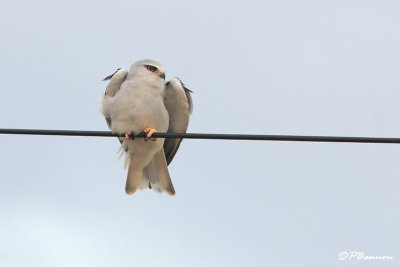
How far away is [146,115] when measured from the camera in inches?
323

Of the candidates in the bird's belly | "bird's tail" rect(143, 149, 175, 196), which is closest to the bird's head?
the bird's belly

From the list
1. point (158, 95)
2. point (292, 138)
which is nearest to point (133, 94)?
point (158, 95)

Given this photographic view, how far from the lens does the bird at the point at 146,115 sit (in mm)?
8211

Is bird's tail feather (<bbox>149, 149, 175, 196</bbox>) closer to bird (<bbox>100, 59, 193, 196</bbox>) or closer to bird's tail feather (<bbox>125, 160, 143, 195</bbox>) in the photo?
bird (<bbox>100, 59, 193, 196</bbox>)

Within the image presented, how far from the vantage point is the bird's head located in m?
8.40

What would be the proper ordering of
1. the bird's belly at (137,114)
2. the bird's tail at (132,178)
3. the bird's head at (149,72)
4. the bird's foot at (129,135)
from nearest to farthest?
the bird's belly at (137,114)
the bird's foot at (129,135)
the bird's head at (149,72)
the bird's tail at (132,178)

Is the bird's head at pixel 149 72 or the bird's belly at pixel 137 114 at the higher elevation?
the bird's head at pixel 149 72

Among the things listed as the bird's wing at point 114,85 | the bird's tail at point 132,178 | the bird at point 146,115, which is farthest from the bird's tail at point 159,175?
the bird's wing at point 114,85

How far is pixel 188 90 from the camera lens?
864 centimetres

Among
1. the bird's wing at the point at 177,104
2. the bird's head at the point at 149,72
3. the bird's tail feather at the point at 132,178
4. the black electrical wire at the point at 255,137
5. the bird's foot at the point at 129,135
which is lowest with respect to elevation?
the black electrical wire at the point at 255,137

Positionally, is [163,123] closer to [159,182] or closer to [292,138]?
[159,182]

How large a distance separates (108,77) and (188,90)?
0.99 m

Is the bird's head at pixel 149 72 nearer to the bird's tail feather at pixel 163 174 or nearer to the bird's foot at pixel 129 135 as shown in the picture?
the bird's foot at pixel 129 135

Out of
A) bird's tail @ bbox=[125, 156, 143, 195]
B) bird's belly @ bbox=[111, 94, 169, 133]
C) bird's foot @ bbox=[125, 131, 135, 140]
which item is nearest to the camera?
bird's belly @ bbox=[111, 94, 169, 133]
